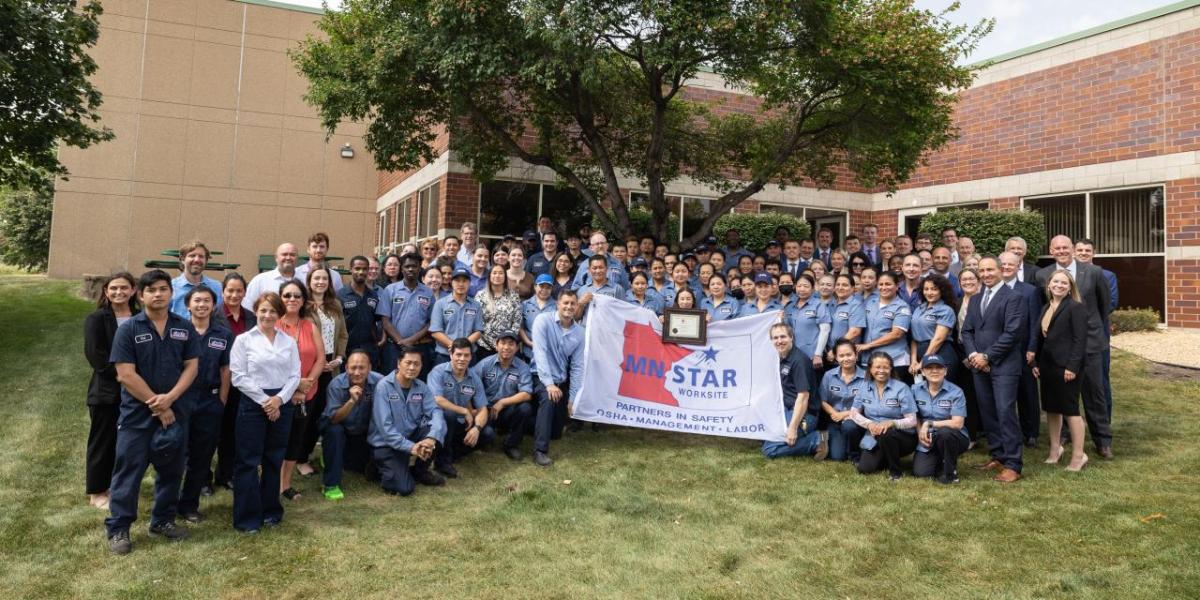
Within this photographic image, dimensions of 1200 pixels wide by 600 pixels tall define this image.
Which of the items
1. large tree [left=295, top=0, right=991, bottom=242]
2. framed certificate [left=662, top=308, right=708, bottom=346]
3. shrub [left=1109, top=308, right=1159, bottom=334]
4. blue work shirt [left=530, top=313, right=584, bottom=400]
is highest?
large tree [left=295, top=0, right=991, bottom=242]

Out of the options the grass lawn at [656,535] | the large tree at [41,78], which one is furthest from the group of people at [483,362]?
the large tree at [41,78]

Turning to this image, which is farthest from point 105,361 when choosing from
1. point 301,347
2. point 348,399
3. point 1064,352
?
point 1064,352

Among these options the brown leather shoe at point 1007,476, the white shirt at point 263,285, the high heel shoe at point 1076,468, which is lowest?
the brown leather shoe at point 1007,476

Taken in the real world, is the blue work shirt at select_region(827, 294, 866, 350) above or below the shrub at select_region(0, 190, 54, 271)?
below

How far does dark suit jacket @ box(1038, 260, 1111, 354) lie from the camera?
21.7ft

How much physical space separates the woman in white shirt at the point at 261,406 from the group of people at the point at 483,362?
0.04ft

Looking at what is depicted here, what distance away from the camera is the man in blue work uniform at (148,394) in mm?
4477

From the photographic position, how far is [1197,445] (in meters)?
7.07

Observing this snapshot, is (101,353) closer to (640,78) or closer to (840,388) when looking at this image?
(840,388)

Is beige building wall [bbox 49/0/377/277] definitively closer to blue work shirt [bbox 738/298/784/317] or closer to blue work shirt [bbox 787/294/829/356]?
blue work shirt [bbox 738/298/784/317]

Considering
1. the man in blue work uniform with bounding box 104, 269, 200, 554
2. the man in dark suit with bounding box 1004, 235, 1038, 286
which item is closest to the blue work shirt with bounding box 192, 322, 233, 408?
the man in blue work uniform with bounding box 104, 269, 200, 554

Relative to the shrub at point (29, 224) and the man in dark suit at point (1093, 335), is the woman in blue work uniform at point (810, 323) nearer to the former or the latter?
the man in dark suit at point (1093, 335)

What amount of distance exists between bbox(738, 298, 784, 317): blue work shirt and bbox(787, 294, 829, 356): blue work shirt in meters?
0.25

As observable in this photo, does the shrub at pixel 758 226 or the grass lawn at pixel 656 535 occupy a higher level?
the shrub at pixel 758 226
